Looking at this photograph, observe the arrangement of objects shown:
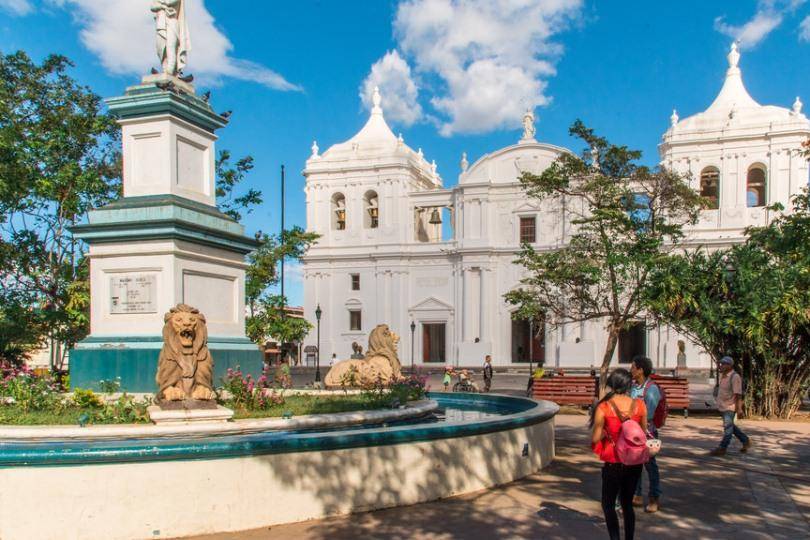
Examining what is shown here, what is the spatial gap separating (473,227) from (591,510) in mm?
42341

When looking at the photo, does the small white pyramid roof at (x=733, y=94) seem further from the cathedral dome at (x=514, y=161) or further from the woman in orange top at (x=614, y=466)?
the woman in orange top at (x=614, y=466)

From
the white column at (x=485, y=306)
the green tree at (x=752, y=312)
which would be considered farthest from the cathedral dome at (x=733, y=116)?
the green tree at (x=752, y=312)

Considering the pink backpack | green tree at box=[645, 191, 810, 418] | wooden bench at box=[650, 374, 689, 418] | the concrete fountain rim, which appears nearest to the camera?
the pink backpack

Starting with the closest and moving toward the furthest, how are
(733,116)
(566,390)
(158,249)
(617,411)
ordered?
(617,411) < (158,249) < (566,390) < (733,116)

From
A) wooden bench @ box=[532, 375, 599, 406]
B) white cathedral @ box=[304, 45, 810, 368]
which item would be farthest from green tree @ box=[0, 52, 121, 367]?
white cathedral @ box=[304, 45, 810, 368]

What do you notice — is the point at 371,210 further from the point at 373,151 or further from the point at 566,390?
the point at 566,390

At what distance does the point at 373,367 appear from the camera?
450 inches

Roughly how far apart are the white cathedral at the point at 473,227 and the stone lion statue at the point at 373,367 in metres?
34.1

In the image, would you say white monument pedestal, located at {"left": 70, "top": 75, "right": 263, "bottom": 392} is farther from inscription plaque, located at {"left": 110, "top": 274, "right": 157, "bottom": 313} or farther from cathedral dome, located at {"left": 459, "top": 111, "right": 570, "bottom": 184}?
cathedral dome, located at {"left": 459, "top": 111, "right": 570, "bottom": 184}

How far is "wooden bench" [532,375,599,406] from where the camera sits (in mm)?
18047

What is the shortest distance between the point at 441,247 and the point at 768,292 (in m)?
35.8

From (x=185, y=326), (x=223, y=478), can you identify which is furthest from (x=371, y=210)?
(x=223, y=478)

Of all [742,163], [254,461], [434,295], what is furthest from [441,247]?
[254,461]

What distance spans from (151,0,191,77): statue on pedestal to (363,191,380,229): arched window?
40644 millimetres
